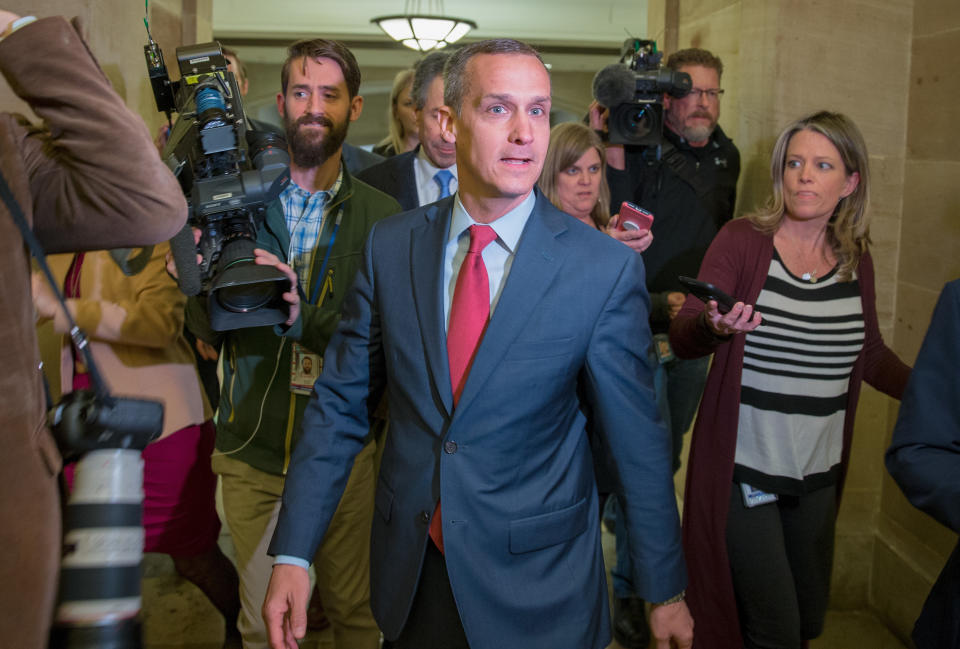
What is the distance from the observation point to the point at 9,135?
4.41ft

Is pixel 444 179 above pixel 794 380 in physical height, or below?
above

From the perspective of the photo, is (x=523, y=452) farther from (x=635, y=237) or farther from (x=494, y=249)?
(x=635, y=237)

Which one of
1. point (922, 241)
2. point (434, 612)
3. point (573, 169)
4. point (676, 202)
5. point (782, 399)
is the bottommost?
point (434, 612)

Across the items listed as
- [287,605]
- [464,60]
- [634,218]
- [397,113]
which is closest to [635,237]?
[634,218]

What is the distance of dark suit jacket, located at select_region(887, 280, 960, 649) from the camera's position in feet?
5.35

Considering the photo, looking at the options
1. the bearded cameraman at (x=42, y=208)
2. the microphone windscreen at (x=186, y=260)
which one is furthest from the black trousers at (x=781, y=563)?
the bearded cameraman at (x=42, y=208)

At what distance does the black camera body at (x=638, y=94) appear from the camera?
3256 millimetres

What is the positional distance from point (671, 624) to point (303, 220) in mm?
1496

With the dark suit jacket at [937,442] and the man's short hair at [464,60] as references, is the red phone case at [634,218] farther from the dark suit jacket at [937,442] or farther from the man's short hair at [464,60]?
the dark suit jacket at [937,442]

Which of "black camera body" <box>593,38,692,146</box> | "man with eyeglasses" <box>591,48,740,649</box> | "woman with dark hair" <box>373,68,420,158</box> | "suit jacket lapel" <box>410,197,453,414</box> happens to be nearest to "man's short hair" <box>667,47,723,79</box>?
"man with eyeglasses" <box>591,48,740,649</box>

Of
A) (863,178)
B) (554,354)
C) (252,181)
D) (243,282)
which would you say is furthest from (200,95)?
(863,178)

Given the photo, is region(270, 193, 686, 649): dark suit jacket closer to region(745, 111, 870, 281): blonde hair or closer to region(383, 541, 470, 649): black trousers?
region(383, 541, 470, 649): black trousers

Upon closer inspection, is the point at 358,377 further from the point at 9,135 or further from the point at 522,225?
the point at 9,135

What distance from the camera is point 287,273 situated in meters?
2.09
